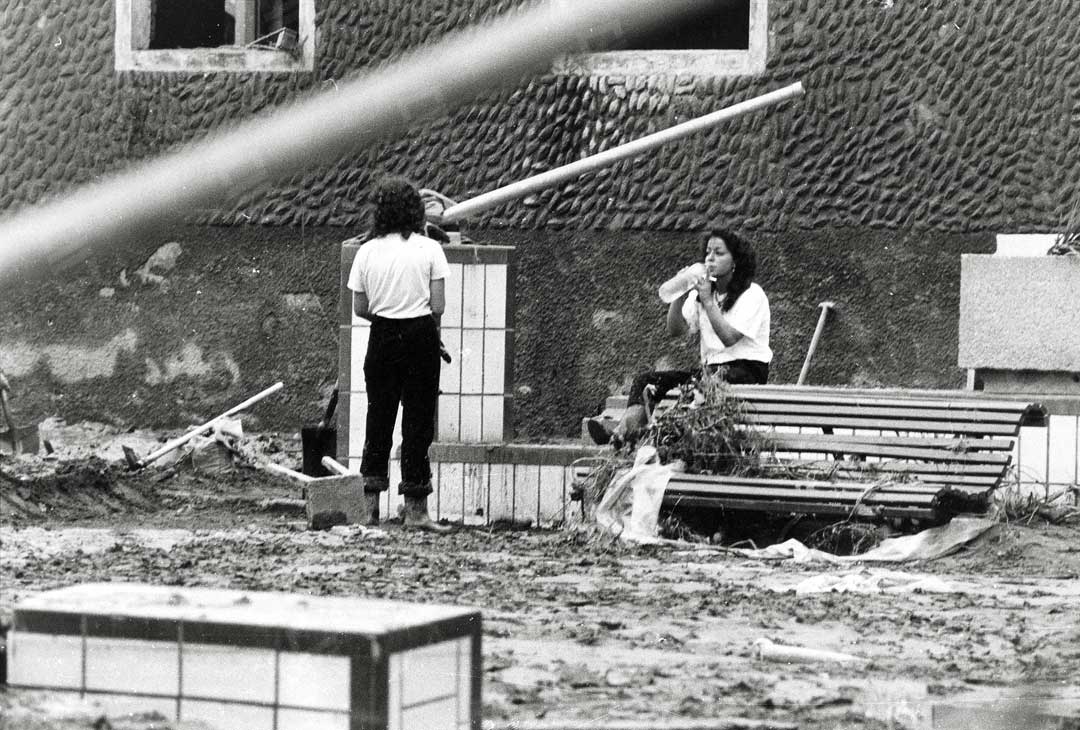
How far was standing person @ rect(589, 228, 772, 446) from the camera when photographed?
9.86m

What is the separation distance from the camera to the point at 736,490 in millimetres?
9086

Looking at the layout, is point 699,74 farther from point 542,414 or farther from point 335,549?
point 335,549

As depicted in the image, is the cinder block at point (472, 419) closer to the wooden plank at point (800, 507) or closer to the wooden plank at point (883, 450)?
the wooden plank at point (800, 507)

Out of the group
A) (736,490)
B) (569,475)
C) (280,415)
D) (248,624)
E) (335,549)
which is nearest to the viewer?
(248,624)

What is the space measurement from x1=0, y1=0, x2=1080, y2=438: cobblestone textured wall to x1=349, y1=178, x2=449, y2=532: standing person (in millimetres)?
2993

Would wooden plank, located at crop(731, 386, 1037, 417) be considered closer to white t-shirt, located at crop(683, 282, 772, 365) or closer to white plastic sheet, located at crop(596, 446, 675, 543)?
white t-shirt, located at crop(683, 282, 772, 365)

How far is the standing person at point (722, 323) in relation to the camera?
9.86 m

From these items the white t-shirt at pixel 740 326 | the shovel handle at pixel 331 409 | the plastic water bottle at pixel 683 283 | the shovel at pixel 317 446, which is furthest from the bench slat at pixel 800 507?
the shovel handle at pixel 331 409

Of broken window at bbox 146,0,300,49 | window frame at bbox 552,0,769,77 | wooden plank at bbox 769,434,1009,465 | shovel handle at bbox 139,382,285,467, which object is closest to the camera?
wooden plank at bbox 769,434,1009,465

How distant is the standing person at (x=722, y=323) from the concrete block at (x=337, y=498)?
130cm

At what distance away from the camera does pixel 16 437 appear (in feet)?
38.9

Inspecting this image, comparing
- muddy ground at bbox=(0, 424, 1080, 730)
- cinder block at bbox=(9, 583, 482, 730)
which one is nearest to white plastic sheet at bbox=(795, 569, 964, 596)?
muddy ground at bbox=(0, 424, 1080, 730)

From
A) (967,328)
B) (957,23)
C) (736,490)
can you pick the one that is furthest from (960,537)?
(957,23)

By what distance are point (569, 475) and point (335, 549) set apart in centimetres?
184
